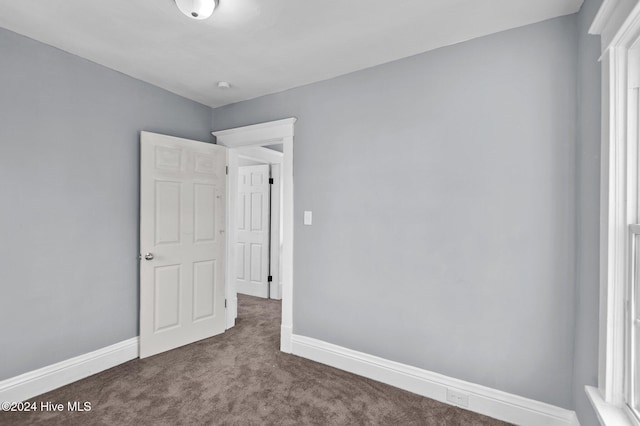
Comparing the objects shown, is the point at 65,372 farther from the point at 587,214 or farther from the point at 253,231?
the point at 587,214

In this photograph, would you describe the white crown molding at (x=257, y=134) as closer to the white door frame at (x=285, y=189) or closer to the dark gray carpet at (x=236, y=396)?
the white door frame at (x=285, y=189)

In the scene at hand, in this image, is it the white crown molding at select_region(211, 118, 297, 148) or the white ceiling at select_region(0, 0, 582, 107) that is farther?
the white crown molding at select_region(211, 118, 297, 148)

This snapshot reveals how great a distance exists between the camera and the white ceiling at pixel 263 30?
1859mm

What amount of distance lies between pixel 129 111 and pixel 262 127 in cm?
115

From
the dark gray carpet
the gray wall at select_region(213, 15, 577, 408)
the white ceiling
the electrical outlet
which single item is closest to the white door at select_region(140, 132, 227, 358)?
the dark gray carpet

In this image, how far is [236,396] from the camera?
7.48 feet

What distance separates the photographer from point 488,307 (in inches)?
83.4

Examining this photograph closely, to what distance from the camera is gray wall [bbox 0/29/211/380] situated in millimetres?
2178

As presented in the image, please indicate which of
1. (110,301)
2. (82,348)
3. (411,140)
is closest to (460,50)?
(411,140)

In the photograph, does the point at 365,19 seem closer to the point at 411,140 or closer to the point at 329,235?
the point at 411,140

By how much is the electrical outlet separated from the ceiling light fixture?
2767mm

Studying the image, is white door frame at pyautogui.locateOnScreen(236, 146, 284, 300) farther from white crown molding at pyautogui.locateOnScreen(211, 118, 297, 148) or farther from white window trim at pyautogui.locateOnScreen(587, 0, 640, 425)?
→ white window trim at pyautogui.locateOnScreen(587, 0, 640, 425)

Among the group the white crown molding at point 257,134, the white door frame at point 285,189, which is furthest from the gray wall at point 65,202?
the white door frame at point 285,189

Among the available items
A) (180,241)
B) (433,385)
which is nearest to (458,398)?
(433,385)
